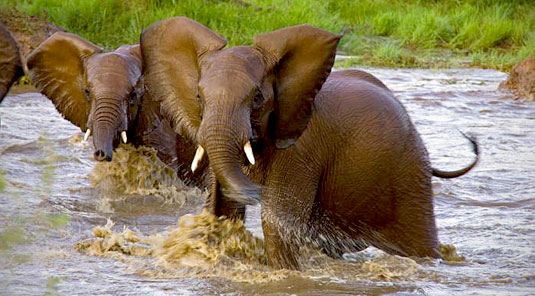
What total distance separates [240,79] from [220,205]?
2.38ft

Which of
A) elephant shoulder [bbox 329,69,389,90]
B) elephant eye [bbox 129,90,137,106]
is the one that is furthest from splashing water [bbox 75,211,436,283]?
elephant eye [bbox 129,90,137,106]

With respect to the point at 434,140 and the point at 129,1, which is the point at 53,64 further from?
the point at 129,1

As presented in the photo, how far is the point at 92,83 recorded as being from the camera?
279 inches

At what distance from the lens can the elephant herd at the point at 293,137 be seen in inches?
188

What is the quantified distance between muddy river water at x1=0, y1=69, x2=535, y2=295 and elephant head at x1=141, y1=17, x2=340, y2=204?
59 centimetres

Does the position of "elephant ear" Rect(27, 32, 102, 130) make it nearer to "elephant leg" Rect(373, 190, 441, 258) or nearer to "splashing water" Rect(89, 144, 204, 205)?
"splashing water" Rect(89, 144, 204, 205)

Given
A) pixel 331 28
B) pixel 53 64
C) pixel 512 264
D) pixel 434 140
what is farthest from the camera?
pixel 331 28

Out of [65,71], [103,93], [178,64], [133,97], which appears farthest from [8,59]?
[65,71]

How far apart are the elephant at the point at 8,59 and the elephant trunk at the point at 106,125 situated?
1971 millimetres

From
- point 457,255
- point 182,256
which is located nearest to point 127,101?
point 182,256

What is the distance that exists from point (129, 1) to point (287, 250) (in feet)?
30.9

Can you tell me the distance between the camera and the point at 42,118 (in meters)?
10.1

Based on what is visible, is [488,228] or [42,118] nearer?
[488,228]

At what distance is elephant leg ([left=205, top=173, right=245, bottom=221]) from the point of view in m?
5.28
